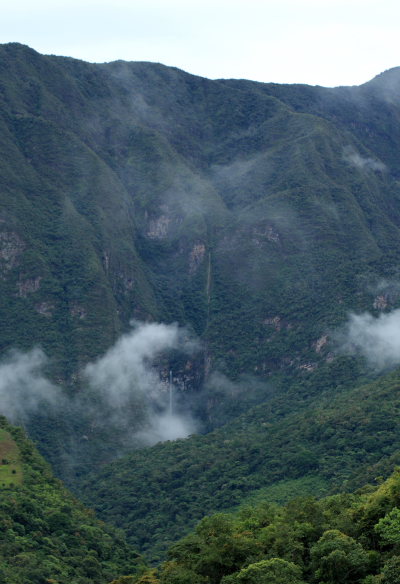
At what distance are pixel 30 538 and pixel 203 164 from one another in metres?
135

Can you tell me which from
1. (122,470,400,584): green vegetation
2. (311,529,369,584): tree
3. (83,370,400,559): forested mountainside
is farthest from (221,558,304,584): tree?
(83,370,400,559): forested mountainside

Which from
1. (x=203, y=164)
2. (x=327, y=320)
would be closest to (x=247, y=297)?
(x=327, y=320)

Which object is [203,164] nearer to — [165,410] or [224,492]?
[165,410]

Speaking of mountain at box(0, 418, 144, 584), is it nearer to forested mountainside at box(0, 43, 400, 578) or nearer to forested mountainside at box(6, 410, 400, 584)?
forested mountainside at box(6, 410, 400, 584)

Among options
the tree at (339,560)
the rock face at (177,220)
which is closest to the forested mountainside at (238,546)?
the tree at (339,560)

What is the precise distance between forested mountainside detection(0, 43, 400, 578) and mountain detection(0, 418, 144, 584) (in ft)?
46.6

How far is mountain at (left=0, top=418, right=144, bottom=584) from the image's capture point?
54969 mm

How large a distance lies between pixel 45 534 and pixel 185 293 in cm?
10048

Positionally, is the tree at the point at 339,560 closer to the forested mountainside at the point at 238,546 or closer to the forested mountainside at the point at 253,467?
the forested mountainside at the point at 238,546

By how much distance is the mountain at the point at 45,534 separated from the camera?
55.0m

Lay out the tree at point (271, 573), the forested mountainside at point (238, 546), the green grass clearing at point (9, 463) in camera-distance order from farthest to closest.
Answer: the green grass clearing at point (9, 463) < the forested mountainside at point (238, 546) < the tree at point (271, 573)

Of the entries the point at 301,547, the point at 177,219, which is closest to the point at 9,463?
the point at 301,547

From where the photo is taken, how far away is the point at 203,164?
188750mm

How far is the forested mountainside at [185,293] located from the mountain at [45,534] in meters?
14.2
